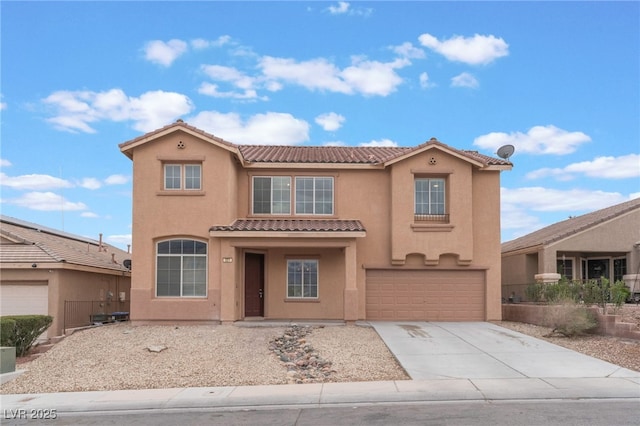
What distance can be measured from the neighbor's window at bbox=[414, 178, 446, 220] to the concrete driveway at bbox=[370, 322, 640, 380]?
166 inches

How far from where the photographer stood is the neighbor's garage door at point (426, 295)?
21.6m

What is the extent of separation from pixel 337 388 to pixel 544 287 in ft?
38.9

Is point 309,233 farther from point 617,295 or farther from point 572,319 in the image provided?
point 617,295

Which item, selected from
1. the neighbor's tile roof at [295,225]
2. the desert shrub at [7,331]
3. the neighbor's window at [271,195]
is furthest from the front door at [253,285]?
the desert shrub at [7,331]

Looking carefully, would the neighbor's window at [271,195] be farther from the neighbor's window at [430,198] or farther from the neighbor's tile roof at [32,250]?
the neighbor's tile roof at [32,250]

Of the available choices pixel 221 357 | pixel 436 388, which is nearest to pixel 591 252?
pixel 436 388

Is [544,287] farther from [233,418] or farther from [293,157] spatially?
[233,418]

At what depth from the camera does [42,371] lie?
14.6 meters

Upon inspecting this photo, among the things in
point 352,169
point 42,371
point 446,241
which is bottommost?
point 42,371

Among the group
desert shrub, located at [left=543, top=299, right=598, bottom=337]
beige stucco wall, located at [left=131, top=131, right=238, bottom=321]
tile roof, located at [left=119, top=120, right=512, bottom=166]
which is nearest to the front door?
beige stucco wall, located at [left=131, top=131, right=238, bottom=321]

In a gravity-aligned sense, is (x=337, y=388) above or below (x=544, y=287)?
below

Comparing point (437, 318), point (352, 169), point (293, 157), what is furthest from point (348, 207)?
point (437, 318)

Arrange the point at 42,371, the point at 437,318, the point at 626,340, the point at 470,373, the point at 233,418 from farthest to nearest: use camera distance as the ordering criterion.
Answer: the point at 437,318 → the point at 626,340 → the point at 42,371 → the point at 470,373 → the point at 233,418

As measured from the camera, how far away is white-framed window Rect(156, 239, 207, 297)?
2008cm
